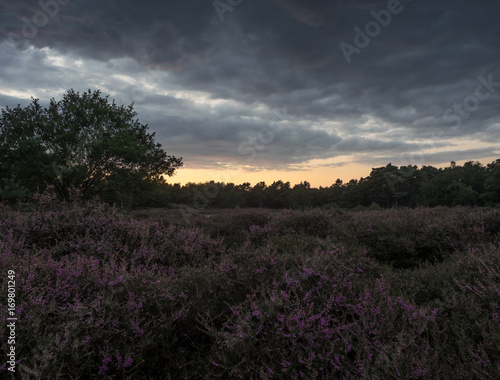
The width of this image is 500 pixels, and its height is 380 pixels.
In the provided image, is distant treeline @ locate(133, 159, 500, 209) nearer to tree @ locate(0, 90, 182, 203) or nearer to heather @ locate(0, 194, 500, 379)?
tree @ locate(0, 90, 182, 203)

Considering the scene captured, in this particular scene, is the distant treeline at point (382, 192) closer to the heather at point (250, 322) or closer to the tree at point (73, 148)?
the tree at point (73, 148)

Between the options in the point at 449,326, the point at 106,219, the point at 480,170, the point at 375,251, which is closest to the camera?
the point at 449,326

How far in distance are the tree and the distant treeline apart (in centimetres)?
2845

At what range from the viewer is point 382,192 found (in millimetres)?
85000

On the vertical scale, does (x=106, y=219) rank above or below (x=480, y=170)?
below

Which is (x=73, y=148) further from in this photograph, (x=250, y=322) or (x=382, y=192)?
(x=382, y=192)

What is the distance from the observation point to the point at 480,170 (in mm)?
75250

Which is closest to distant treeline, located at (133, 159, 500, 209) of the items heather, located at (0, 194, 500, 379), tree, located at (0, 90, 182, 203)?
tree, located at (0, 90, 182, 203)

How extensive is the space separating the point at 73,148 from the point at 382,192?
82632mm

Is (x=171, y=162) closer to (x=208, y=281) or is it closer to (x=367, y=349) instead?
(x=208, y=281)

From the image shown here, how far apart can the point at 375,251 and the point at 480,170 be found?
293ft

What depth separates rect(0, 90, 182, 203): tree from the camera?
20938mm

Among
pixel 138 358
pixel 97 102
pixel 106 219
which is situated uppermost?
pixel 97 102

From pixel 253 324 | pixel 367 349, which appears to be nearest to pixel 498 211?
pixel 367 349
